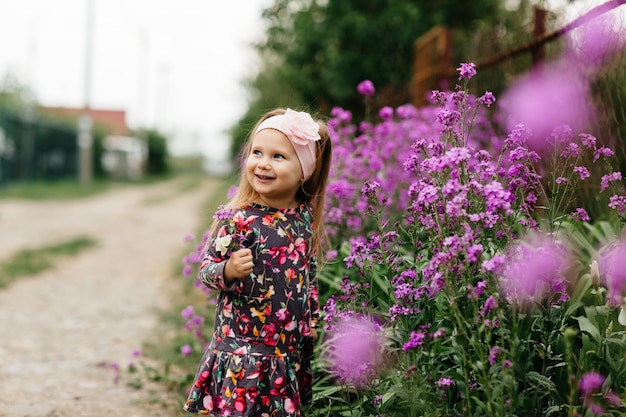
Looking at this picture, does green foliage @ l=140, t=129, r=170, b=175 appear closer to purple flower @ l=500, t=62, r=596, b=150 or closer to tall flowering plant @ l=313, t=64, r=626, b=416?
purple flower @ l=500, t=62, r=596, b=150

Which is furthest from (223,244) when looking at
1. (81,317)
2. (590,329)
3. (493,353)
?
(81,317)

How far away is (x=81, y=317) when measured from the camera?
18.5 feet

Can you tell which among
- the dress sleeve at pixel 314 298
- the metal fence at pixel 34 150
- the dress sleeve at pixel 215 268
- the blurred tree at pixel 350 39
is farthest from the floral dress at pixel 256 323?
the metal fence at pixel 34 150

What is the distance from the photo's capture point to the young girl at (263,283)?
2.57 meters

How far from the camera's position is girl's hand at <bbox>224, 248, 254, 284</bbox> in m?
2.49

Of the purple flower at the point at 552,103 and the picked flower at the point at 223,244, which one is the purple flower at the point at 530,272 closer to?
the picked flower at the point at 223,244

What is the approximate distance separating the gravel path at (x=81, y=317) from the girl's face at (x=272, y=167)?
1410mm

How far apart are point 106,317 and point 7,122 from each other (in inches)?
596

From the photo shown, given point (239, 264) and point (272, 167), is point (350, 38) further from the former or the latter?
point (239, 264)

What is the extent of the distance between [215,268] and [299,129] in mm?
602

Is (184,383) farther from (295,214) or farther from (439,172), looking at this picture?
(439,172)

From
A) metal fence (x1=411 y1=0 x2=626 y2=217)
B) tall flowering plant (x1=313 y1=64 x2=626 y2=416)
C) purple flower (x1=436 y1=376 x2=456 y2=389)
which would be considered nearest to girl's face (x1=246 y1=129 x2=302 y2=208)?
tall flowering plant (x1=313 y1=64 x2=626 y2=416)

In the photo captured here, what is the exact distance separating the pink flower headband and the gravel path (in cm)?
155

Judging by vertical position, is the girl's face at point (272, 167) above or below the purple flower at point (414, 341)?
above
